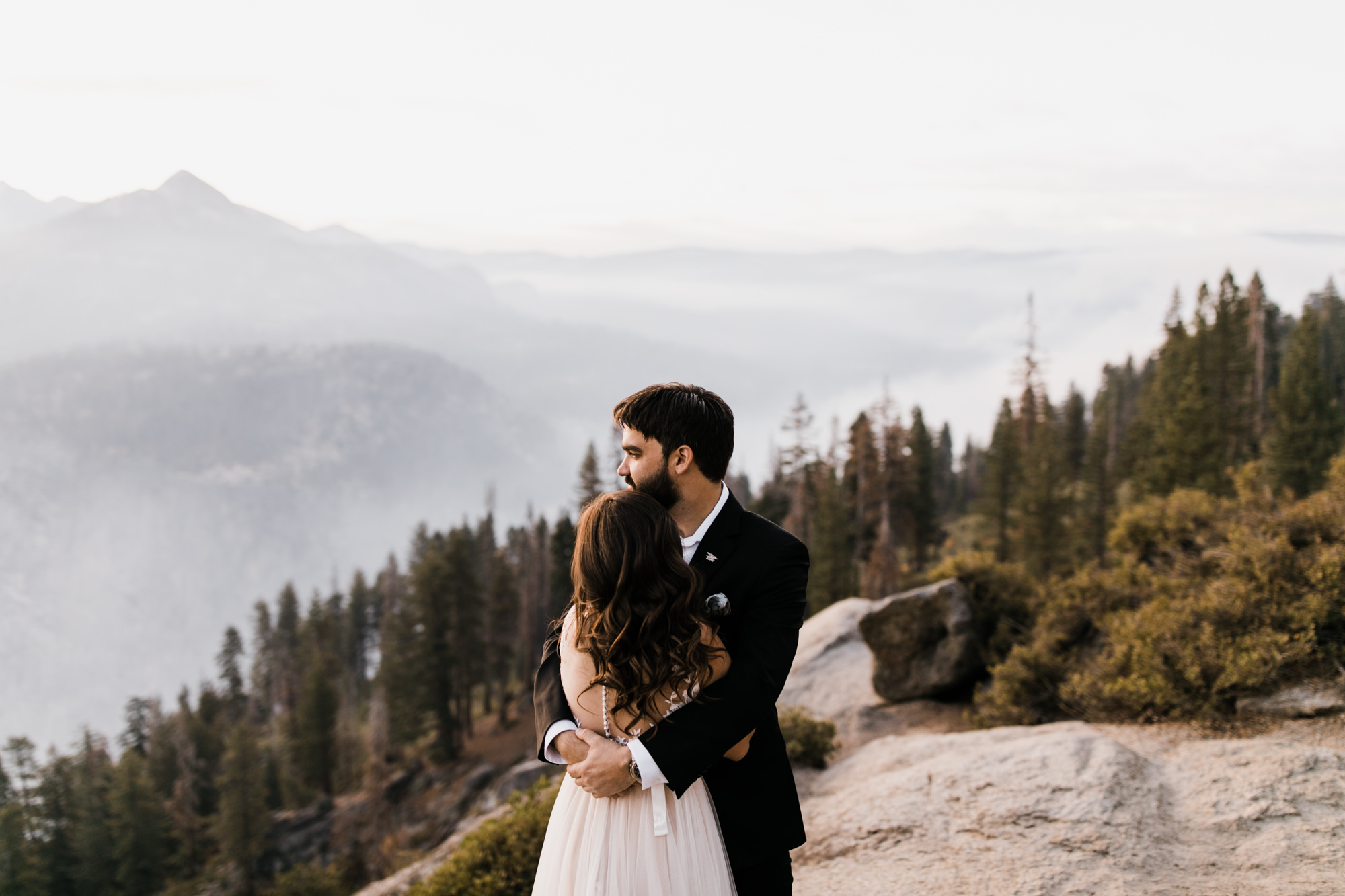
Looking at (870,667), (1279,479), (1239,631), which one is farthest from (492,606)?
(1239,631)

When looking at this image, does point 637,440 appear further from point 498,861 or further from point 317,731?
point 317,731

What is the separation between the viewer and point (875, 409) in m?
46.7

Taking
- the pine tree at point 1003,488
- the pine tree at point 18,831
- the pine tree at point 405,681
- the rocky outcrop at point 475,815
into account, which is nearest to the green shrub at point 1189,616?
the rocky outcrop at point 475,815

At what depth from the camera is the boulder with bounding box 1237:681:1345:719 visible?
7898mm

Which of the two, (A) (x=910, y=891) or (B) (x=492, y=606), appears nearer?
(A) (x=910, y=891)

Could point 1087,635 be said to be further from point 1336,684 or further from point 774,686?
point 774,686

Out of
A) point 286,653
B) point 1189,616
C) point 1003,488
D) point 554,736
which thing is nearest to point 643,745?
point 554,736

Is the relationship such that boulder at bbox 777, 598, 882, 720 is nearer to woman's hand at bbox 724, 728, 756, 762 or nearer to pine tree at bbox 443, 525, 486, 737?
woman's hand at bbox 724, 728, 756, 762

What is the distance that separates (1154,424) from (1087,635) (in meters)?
45.3

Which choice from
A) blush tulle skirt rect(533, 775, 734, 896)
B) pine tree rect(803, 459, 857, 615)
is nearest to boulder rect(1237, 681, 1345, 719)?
blush tulle skirt rect(533, 775, 734, 896)

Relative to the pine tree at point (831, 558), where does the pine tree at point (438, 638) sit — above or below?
below

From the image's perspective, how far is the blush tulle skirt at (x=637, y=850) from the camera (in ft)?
9.98

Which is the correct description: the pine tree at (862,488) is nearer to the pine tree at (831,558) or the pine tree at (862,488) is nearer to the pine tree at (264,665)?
the pine tree at (831,558)

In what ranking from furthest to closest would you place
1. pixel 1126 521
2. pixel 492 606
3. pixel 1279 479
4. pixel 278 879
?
pixel 492 606 → pixel 1279 479 → pixel 278 879 → pixel 1126 521
